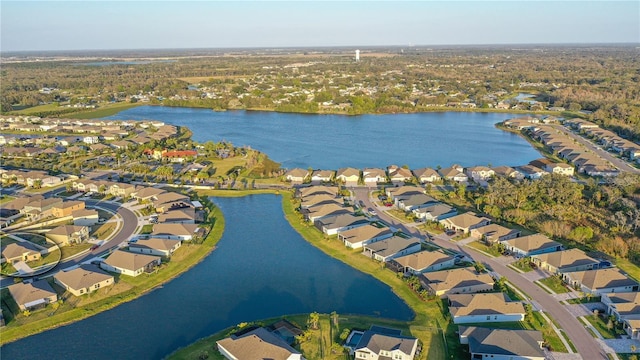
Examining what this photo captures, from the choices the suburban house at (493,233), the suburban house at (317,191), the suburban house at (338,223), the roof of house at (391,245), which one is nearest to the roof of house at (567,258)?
the suburban house at (493,233)

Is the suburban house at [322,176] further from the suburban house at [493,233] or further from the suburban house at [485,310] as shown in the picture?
the suburban house at [485,310]

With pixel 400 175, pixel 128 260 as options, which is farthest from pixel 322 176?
pixel 128 260

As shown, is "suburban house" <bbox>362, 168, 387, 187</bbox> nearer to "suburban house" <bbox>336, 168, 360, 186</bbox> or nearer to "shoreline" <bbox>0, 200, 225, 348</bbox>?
"suburban house" <bbox>336, 168, 360, 186</bbox>

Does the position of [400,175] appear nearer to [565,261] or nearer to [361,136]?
[565,261]

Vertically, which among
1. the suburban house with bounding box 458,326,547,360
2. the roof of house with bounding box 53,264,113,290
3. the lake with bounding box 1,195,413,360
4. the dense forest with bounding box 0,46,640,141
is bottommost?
the lake with bounding box 1,195,413,360

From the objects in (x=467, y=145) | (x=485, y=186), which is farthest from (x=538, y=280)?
(x=467, y=145)

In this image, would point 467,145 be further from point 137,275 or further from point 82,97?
point 82,97

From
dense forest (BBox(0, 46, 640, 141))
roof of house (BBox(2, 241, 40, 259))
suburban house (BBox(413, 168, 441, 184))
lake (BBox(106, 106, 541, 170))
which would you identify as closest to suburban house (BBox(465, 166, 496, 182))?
suburban house (BBox(413, 168, 441, 184))
